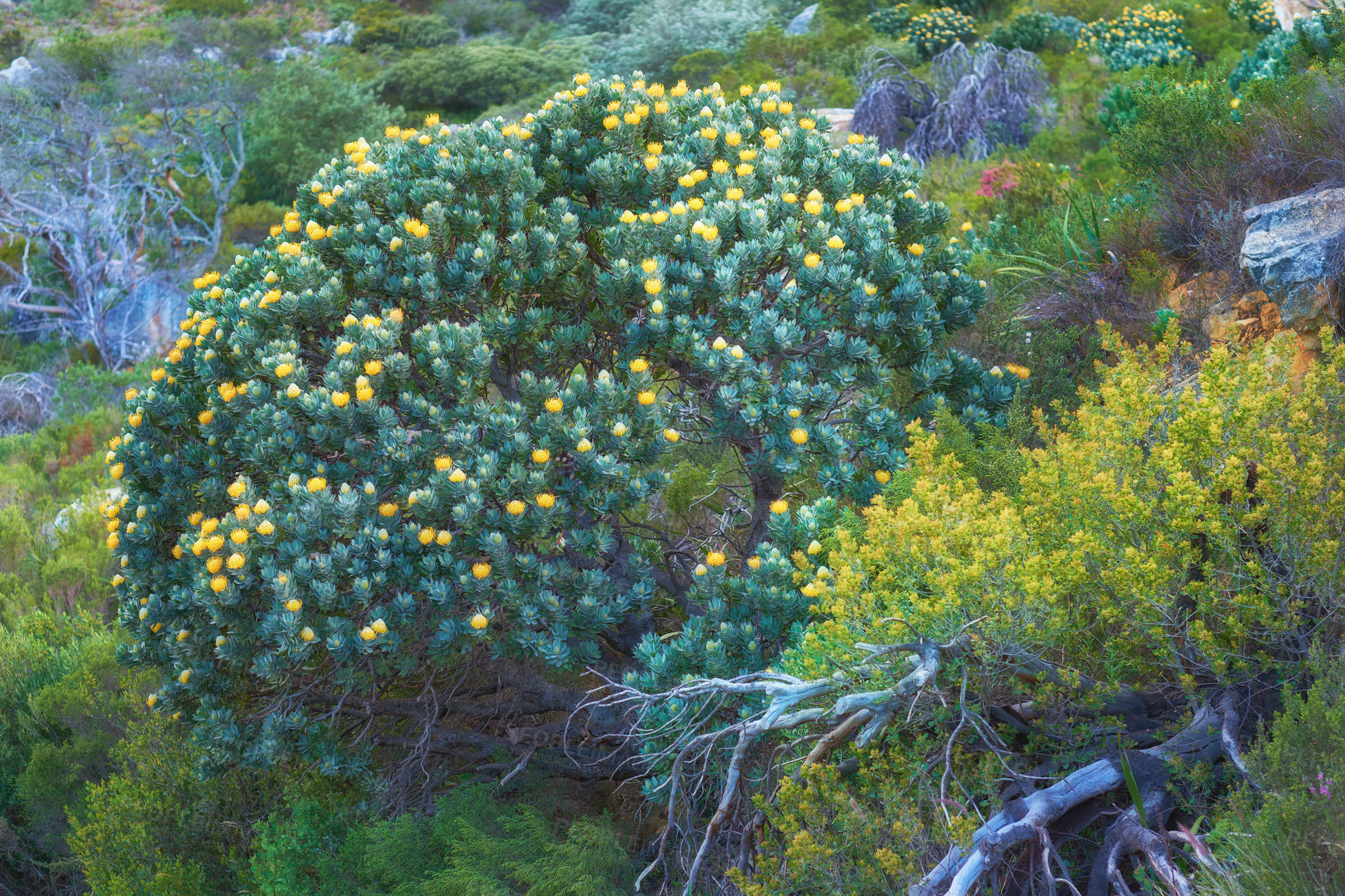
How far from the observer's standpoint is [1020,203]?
294 inches

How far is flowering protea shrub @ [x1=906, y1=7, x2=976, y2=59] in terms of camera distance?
13727 millimetres

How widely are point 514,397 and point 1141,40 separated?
10.3 meters

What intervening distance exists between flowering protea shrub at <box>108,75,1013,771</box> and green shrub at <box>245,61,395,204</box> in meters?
15.7

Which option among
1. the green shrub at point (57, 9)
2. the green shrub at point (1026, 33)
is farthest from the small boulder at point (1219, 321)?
the green shrub at point (57, 9)

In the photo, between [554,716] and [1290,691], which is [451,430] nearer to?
[554,716]

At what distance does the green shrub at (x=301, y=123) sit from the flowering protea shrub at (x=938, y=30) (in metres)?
10.1

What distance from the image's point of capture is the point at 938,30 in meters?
13.9

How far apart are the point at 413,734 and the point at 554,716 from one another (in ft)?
Result: 2.22

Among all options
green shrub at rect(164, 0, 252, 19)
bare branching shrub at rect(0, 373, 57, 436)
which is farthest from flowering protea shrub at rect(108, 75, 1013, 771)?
green shrub at rect(164, 0, 252, 19)

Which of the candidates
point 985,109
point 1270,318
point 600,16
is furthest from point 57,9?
point 1270,318

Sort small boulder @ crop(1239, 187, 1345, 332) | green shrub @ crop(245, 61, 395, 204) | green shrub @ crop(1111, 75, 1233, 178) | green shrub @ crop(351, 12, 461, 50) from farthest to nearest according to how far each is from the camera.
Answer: green shrub @ crop(351, 12, 461, 50) < green shrub @ crop(245, 61, 395, 204) < green shrub @ crop(1111, 75, 1233, 178) < small boulder @ crop(1239, 187, 1345, 332)

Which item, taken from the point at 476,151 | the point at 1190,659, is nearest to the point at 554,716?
the point at 476,151

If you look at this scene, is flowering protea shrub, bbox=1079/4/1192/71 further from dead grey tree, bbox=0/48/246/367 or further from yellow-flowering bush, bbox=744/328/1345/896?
dead grey tree, bbox=0/48/246/367

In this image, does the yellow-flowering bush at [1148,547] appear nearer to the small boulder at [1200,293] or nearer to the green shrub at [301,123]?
the small boulder at [1200,293]
